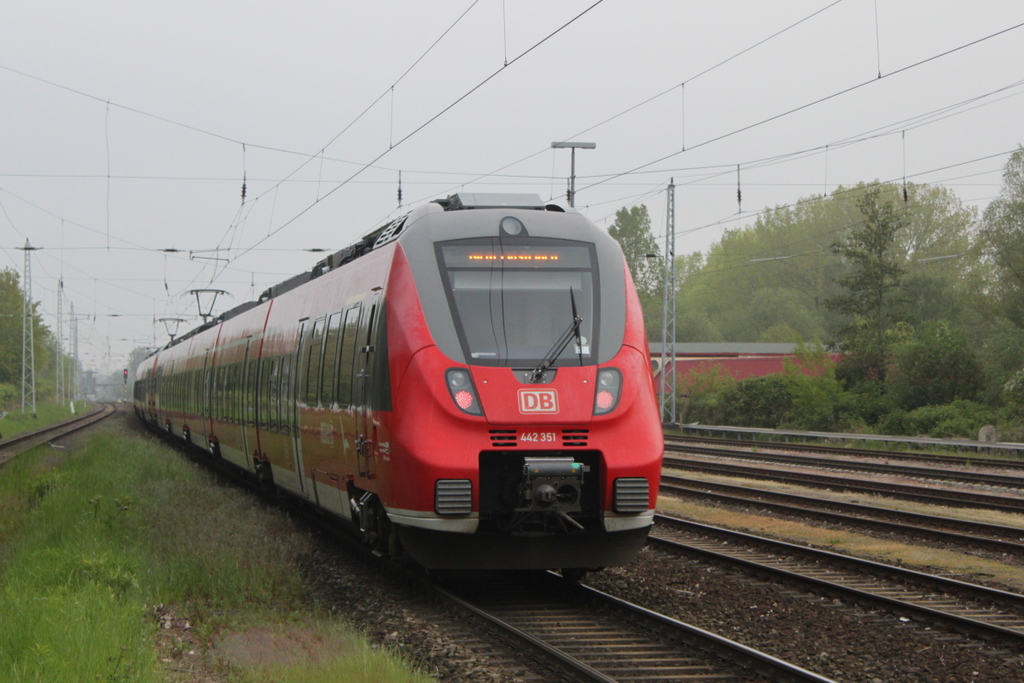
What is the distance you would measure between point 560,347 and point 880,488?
39.8ft

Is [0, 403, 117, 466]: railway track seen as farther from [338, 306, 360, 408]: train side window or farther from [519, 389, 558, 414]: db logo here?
[519, 389, 558, 414]: db logo

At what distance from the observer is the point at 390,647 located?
781 centimetres

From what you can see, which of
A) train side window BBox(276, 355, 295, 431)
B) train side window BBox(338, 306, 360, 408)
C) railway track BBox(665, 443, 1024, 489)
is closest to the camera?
train side window BBox(338, 306, 360, 408)

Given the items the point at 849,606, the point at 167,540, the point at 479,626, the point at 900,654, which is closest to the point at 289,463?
the point at 167,540

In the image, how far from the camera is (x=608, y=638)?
805cm

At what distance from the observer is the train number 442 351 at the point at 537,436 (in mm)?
8812

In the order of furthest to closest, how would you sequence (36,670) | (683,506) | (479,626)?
(683,506) < (479,626) < (36,670)

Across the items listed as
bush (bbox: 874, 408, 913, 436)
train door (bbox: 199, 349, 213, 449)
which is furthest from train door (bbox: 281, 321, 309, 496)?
bush (bbox: 874, 408, 913, 436)

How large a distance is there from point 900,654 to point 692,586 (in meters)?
2.89

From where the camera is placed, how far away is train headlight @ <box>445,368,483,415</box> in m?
8.78

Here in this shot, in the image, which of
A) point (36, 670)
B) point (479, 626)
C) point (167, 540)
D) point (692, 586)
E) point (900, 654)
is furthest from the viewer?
point (167, 540)

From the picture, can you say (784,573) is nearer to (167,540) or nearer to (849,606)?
(849,606)

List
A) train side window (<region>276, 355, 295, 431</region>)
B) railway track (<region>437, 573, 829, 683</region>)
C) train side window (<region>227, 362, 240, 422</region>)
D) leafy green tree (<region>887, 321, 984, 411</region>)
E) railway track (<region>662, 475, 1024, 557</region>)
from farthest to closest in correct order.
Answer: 1. leafy green tree (<region>887, 321, 984, 411</region>)
2. train side window (<region>227, 362, 240, 422</region>)
3. train side window (<region>276, 355, 295, 431</region>)
4. railway track (<region>662, 475, 1024, 557</region>)
5. railway track (<region>437, 573, 829, 683</region>)

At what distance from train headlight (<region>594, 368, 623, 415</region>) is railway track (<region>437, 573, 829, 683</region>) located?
1617 millimetres
